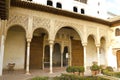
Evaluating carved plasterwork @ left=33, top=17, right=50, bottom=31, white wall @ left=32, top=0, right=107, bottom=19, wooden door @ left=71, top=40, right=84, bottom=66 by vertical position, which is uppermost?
white wall @ left=32, top=0, right=107, bottom=19

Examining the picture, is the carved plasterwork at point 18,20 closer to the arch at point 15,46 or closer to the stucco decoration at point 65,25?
the arch at point 15,46

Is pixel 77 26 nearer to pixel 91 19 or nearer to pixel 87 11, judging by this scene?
pixel 91 19

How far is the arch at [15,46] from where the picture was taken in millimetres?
12828

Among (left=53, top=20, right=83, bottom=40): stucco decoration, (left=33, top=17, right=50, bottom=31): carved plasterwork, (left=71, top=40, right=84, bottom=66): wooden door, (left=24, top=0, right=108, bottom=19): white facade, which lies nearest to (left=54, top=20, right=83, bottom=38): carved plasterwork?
(left=53, top=20, right=83, bottom=40): stucco decoration

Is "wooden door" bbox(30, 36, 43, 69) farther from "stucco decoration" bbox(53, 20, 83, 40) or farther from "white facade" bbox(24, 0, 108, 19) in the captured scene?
"white facade" bbox(24, 0, 108, 19)

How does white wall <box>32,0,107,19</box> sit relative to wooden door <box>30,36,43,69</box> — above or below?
above

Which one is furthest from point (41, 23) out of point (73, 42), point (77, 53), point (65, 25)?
point (77, 53)

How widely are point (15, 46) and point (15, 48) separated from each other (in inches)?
6.9

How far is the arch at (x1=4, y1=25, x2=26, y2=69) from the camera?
1283cm

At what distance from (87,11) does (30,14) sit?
10.5m

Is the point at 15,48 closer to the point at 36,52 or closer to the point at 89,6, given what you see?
the point at 36,52

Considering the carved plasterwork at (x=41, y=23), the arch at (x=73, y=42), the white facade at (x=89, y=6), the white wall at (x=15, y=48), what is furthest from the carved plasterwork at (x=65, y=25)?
the white facade at (x=89, y=6)

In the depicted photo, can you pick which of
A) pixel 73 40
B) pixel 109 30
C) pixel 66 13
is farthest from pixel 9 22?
pixel 109 30

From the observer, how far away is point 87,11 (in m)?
19.8
